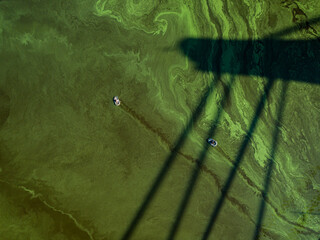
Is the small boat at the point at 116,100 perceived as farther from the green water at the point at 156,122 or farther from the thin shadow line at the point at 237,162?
the thin shadow line at the point at 237,162

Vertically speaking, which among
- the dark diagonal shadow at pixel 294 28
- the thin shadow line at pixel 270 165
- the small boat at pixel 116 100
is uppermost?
the dark diagonal shadow at pixel 294 28

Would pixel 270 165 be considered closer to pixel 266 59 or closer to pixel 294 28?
pixel 266 59

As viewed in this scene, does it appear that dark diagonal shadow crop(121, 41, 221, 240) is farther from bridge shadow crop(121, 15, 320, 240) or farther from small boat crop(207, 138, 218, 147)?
small boat crop(207, 138, 218, 147)

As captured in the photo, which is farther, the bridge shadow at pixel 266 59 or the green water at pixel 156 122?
the bridge shadow at pixel 266 59

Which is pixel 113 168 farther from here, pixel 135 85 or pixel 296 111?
pixel 296 111

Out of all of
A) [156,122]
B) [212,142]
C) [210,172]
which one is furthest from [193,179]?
[156,122]

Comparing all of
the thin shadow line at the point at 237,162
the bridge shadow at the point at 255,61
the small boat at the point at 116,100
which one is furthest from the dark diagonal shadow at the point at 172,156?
the small boat at the point at 116,100

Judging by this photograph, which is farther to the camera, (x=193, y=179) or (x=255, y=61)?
(x=255, y=61)
